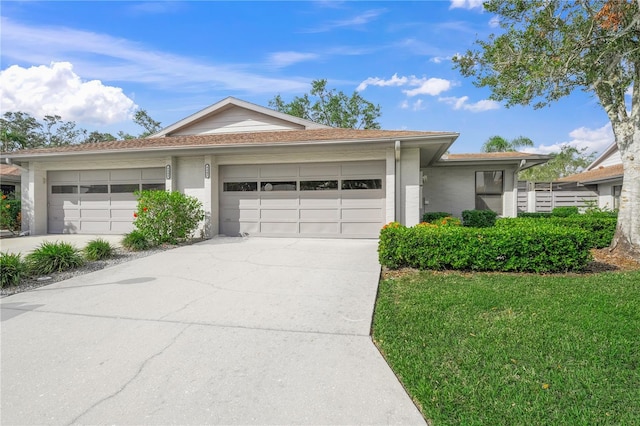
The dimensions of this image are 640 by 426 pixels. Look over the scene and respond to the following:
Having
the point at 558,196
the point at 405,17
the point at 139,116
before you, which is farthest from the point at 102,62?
the point at 139,116

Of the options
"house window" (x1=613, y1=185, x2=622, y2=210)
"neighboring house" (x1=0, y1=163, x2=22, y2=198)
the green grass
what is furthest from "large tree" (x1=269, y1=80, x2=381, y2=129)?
the green grass

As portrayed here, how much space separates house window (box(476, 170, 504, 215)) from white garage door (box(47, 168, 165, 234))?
40.1ft

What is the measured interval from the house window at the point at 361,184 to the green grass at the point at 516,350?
16.1 ft

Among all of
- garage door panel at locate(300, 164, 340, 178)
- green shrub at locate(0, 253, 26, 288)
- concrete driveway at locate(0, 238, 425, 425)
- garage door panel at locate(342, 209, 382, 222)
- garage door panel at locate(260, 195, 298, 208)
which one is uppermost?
garage door panel at locate(300, 164, 340, 178)

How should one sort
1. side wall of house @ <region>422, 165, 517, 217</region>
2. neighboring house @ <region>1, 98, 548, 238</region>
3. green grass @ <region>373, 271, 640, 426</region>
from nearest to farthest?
green grass @ <region>373, 271, 640, 426</region>
neighboring house @ <region>1, 98, 548, 238</region>
side wall of house @ <region>422, 165, 517, 217</region>

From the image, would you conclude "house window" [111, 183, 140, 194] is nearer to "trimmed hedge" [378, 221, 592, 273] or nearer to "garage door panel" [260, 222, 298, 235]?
"garage door panel" [260, 222, 298, 235]

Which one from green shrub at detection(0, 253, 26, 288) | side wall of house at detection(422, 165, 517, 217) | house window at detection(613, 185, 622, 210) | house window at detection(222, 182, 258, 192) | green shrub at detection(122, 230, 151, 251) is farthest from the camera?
house window at detection(613, 185, 622, 210)

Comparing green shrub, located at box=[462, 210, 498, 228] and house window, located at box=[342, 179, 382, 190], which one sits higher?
house window, located at box=[342, 179, 382, 190]

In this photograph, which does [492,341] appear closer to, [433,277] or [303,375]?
[303,375]

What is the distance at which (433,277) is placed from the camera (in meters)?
5.23

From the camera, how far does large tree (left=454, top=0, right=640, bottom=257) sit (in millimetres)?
6371

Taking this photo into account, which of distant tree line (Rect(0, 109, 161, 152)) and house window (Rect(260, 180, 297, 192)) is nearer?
house window (Rect(260, 180, 297, 192))

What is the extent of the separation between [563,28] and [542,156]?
6166mm

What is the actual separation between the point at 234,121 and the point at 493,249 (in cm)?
1022
